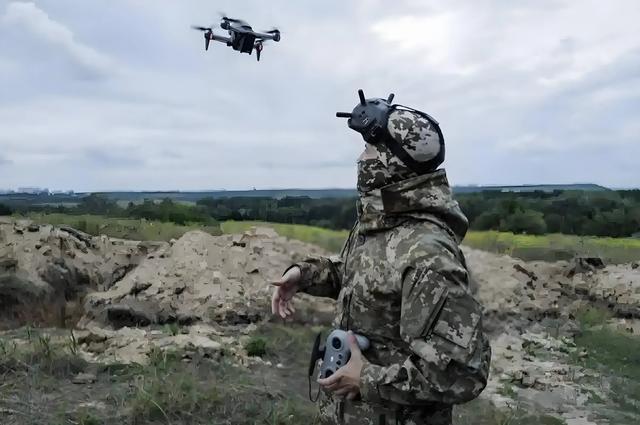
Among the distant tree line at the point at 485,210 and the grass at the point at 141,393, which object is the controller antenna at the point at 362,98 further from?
the distant tree line at the point at 485,210

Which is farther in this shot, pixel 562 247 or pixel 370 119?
pixel 562 247

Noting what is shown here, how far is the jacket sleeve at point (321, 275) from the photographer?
250cm

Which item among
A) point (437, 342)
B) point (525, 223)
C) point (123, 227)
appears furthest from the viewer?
point (525, 223)

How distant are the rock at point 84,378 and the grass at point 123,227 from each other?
313cm

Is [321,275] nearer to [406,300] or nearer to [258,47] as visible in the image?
[406,300]

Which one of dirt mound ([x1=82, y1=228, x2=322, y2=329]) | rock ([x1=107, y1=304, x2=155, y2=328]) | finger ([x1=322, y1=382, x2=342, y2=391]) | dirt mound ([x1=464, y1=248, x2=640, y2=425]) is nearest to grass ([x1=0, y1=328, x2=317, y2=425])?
rock ([x1=107, y1=304, x2=155, y2=328])

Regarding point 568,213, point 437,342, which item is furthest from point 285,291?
point 568,213

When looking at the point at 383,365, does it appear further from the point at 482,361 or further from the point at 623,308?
the point at 623,308

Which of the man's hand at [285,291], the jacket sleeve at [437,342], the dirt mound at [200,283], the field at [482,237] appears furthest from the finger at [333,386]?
the dirt mound at [200,283]

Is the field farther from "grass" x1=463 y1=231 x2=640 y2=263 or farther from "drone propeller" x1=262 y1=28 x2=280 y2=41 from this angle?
"drone propeller" x1=262 y1=28 x2=280 y2=41

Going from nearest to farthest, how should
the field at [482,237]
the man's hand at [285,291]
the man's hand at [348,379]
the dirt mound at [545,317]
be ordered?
the man's hand at [348,379]
the man's hand at [285,291]
the dirt mound at [545,317]
the field at [482,237]

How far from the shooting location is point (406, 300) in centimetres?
199

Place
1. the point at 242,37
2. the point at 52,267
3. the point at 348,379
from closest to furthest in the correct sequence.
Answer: the point at 348,379 < the point at 242,37 < the point at 52,267

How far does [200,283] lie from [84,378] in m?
3.28
